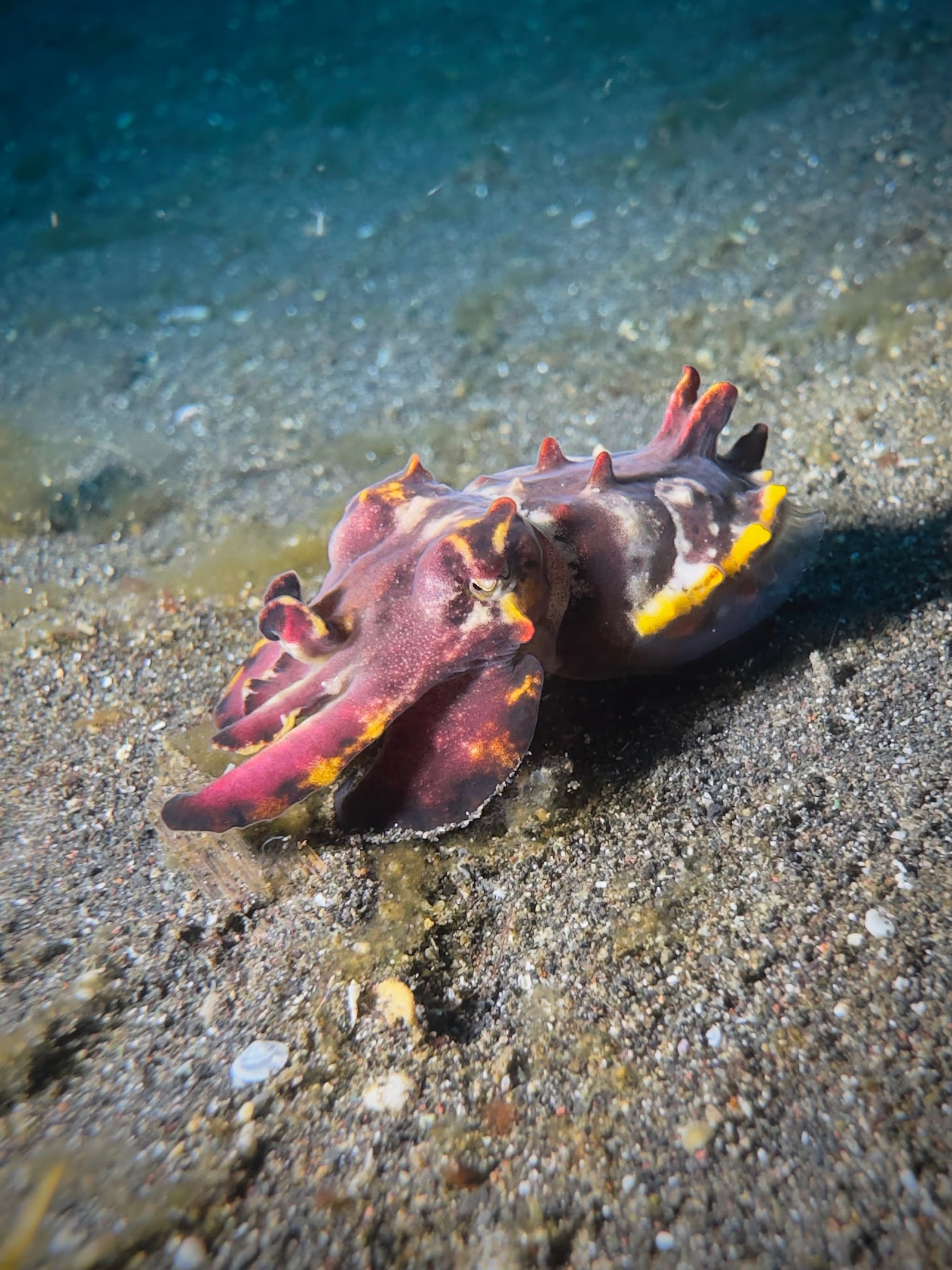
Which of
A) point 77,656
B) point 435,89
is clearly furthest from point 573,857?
point 435,89

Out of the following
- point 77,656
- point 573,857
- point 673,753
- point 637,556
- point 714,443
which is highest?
point 77,656

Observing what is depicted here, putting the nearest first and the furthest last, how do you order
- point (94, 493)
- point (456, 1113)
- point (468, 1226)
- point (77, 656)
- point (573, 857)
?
point (468, 1226) < point (456, 1113) < point (573, 857) < point (77, 656) < point (94, 493)

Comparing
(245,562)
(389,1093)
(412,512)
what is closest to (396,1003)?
(389,1093)

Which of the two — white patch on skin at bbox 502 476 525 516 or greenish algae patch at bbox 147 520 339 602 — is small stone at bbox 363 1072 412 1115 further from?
greenish algae patch at bbox 147 520 339 602

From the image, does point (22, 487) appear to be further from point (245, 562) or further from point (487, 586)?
point (487, 586)

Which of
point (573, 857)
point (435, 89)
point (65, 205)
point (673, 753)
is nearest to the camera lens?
point (573, 857)

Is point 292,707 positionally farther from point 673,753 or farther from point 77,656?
point 77,656
